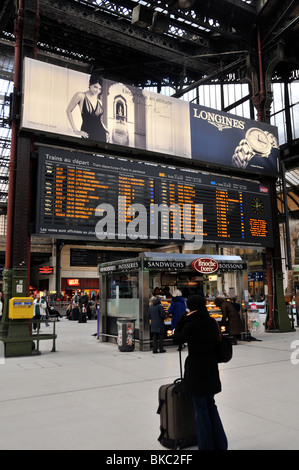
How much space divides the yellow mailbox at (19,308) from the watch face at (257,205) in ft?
27.6

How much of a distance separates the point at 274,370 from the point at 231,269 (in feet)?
19.4

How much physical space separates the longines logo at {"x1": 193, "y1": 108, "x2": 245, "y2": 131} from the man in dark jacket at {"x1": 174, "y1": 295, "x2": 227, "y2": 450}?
10.9m

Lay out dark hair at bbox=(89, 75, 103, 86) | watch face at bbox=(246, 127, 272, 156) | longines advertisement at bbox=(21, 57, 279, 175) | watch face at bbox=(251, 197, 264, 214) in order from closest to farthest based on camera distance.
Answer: longines advertisement at bbox=(21, 57, 279, 175)
dark hair at bbox=(89, 75, 103, 86)
watch face at bbox=(251, 197, 264, 214)
watch face at bbox=(246, 127, 272, 156)

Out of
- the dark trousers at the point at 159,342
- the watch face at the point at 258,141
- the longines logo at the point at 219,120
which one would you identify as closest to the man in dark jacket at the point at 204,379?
the dark trousers at the point at 159,342

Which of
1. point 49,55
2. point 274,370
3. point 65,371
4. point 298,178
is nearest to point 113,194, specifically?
point 65,371

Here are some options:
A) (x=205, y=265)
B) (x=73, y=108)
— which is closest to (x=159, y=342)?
(x=205, y=265)

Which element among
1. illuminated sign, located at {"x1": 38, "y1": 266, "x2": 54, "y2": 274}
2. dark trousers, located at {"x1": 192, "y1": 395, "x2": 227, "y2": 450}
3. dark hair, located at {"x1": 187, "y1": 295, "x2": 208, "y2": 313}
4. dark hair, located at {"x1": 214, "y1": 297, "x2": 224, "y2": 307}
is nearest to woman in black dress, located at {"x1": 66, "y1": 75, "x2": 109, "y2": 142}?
dark hair, located at {"x1": 214, "y1": 297, "x2": 224, "y2": 307}

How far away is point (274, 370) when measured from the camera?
26.4ft

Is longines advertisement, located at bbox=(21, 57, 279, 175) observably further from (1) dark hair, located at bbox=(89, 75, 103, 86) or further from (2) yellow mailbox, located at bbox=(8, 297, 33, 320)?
(2) yellow mailbox, located at bbox=(8, 297, 33, 320)

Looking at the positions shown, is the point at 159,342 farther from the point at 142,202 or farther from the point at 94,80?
the point at 94,80

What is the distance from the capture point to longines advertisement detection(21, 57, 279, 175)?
35.0ft

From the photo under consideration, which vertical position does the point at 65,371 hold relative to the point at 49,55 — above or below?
below

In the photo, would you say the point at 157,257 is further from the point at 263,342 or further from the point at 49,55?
the point at 49,55

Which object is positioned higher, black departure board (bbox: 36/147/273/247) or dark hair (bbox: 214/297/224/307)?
black departure board (bbox: 36/147/273/247)
